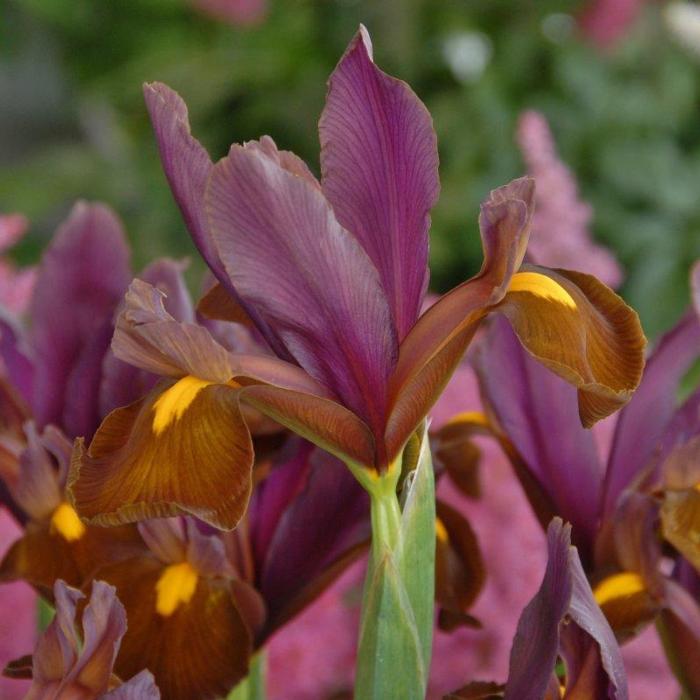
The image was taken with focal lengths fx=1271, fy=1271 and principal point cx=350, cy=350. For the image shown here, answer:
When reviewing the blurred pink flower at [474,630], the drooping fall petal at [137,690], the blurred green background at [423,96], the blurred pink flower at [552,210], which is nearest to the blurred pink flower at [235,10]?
the blurred green background at [423,96]

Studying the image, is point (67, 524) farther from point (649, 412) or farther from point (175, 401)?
point (649, 412)

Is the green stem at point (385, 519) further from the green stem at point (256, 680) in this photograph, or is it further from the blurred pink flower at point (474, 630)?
the blurred pink flower at point (474, 630)

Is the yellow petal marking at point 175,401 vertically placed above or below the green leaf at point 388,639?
above

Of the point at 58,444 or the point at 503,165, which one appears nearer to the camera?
the point at 58,444

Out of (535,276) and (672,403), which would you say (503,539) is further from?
(535,276)

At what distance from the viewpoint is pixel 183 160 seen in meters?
0.34

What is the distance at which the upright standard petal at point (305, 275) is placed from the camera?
32 cm

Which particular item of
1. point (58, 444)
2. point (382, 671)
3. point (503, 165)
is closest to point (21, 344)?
point (58, 444)

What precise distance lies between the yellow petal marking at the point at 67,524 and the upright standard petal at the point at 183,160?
0.10m

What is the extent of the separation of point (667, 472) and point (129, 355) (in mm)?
174

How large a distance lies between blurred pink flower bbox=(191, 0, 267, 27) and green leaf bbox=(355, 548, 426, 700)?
4.38 feet

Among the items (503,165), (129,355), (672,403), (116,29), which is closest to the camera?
(129,355)

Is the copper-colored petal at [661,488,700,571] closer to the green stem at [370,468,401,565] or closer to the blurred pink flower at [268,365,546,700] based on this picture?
the green stem at [370,468,401,565]

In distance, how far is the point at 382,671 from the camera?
33 cm
